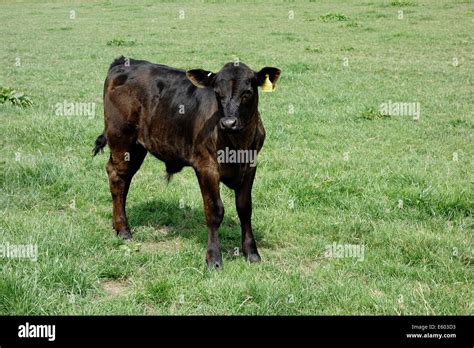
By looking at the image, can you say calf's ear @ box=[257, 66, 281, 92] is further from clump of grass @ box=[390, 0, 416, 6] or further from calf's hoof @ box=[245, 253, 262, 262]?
clump of grass @ box=[390, 0, 416, 6]

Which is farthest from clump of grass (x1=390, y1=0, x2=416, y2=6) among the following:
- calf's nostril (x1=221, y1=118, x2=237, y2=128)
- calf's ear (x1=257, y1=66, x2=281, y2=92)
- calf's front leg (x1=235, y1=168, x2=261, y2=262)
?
calf's nostril (x1=221, y1=118, x2=237, y2=128)

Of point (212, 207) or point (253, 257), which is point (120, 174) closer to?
point (212, 207)

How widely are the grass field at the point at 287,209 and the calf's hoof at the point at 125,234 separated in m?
0.09

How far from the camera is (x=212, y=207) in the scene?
17.8ft

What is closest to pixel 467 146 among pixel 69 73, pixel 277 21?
pixel 69 73

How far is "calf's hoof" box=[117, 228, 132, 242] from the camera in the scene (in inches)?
240

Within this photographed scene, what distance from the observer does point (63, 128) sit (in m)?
9.88

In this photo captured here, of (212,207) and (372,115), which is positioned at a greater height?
(372,115)

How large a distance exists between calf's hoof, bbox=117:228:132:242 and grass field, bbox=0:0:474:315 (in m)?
0.09

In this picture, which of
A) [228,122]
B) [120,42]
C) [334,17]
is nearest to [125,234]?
[228,122]

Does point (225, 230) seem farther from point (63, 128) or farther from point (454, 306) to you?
point (63, 128)

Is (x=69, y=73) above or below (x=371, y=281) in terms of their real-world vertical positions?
above

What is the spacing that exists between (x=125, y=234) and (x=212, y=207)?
4.04 ft

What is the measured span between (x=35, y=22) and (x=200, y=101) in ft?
84.7
